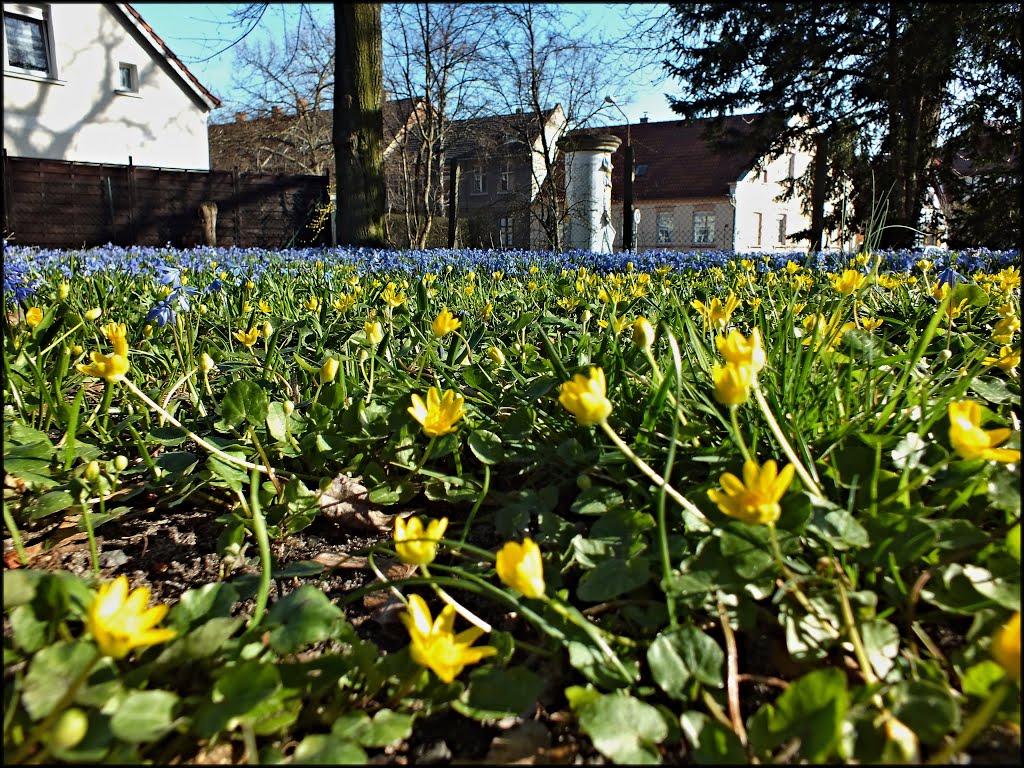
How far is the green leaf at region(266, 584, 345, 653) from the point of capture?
0.72 metres

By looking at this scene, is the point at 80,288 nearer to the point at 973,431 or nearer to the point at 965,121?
the point at 973,431

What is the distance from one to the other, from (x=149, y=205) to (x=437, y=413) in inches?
621

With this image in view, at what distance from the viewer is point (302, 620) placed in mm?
745

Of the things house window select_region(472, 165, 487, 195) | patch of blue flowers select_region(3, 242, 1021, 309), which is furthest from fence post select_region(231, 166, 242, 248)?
house window select_region(472, 165, 487, 195)

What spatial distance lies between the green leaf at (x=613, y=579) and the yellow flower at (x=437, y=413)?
0.99 ft

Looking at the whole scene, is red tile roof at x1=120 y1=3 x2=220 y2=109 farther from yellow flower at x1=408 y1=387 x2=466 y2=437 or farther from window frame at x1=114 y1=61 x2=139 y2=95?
yellow flower at x1=408 y1=387 x2=466 y2=437

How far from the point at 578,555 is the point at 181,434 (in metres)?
0.82

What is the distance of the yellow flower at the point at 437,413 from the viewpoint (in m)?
1.01

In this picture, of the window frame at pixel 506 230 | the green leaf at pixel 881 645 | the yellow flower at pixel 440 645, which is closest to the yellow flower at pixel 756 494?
the green leaf at pixel 881 645

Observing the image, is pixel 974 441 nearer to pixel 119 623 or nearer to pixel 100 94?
pixel 119 623

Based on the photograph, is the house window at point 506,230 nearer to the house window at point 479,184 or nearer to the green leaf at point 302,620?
the house window at point 479,184

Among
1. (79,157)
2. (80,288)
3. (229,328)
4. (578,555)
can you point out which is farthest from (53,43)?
(578,555)

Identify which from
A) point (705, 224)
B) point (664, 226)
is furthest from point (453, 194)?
point (705, 224)

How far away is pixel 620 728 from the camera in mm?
669
